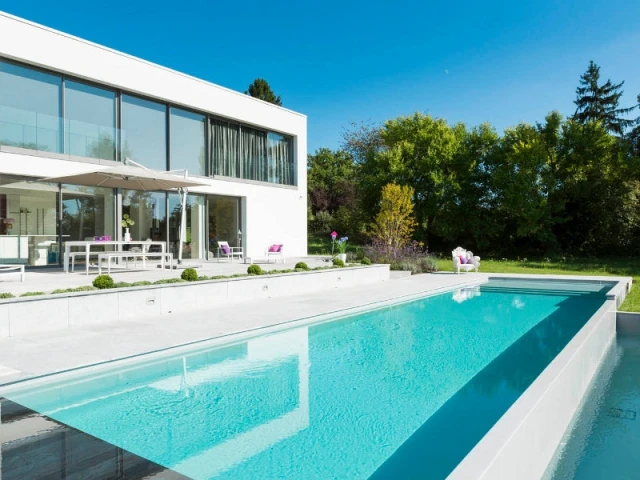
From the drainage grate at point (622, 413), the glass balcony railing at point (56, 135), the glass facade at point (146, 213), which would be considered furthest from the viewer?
the glass facade at point (146, 213)

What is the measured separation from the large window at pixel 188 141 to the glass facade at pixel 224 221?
1437 millimetres

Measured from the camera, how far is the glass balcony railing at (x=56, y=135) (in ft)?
40.3

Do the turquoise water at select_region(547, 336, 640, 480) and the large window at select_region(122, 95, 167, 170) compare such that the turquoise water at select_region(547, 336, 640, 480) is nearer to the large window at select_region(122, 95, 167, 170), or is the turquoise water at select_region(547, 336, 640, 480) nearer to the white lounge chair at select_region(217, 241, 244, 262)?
the white lounge chair at select_region(217, 241, 244, 262)

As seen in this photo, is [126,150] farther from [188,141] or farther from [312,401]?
[312,401]

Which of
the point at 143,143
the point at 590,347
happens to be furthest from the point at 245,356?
the point at 143,143

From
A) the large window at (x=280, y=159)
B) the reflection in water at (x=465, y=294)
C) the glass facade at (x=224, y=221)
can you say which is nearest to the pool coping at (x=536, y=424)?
the reflection in water at (x=465, y=294)

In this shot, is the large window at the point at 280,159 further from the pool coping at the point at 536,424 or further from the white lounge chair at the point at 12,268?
the pool coping at the point at 536,424

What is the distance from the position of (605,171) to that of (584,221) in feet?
9.05

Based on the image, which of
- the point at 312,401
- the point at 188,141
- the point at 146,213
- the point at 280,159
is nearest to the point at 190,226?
the point at 146,213

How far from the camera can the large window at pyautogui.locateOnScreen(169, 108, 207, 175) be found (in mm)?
17000

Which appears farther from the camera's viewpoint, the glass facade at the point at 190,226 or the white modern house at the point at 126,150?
the glass facade at the point at 190,226

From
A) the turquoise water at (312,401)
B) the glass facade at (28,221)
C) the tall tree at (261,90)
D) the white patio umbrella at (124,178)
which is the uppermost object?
the tall tree at (261,90)

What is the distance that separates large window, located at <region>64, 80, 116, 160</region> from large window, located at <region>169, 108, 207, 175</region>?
2415 millimetres

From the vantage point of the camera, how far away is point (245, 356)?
243 inches
